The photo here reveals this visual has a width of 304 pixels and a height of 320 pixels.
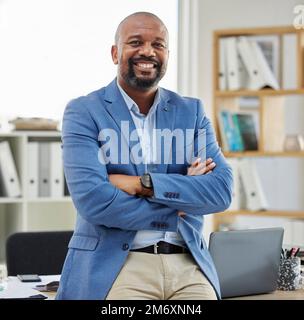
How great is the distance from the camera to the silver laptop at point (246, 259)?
1.84 m

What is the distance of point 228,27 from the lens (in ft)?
13.4

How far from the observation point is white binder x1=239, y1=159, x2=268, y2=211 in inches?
153

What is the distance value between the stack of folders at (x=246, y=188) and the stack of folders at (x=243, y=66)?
41cm

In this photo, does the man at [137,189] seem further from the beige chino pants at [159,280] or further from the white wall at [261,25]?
the white wall at [261,25]

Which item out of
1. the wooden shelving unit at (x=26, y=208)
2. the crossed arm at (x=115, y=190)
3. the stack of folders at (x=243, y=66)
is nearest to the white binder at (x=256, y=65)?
the stack of folders at (x=243, y=66)

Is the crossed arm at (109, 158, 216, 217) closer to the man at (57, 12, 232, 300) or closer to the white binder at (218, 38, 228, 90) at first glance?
the man at (57, 12, 232, 300)

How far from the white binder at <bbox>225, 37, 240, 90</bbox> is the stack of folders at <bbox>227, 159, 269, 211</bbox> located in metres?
0.41

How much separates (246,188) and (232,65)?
65 centimetres

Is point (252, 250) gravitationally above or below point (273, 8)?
below

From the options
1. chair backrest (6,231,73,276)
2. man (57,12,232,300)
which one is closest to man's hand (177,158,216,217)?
man (57,12,232,300)

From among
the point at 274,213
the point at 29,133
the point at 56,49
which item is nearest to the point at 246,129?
the point at 274,213
